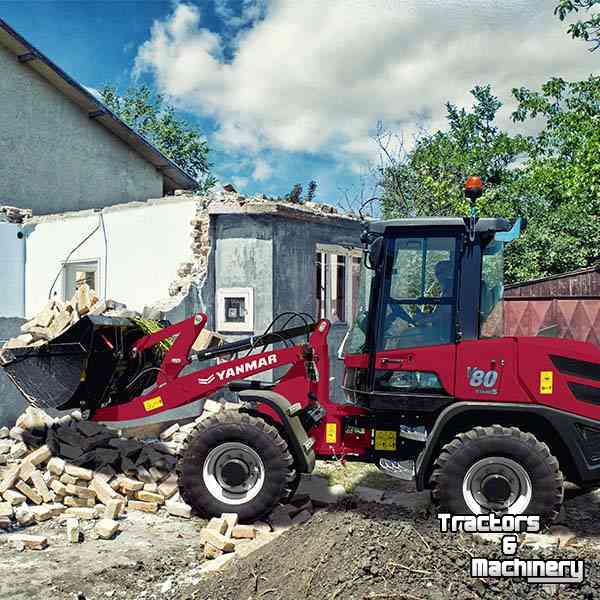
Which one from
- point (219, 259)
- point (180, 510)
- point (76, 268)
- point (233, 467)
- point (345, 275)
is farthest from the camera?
point (76, 268)

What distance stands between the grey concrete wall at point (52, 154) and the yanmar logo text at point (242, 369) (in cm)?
1082

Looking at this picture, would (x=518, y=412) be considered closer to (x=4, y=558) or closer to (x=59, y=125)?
(x=4, y=558)

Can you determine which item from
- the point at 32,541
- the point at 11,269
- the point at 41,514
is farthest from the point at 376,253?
the point at 11,269

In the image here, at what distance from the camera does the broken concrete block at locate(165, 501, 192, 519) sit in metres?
6.66

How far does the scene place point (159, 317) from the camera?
9.30 meters

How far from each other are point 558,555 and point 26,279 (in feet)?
37.6

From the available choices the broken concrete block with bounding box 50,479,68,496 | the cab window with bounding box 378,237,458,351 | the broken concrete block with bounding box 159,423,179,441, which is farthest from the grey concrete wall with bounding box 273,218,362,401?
the broken concrete block with bounding box 50,479,68,496

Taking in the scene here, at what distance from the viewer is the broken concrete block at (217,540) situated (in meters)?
5.66

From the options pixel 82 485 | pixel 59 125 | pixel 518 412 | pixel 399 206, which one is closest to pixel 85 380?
pixel 82 485

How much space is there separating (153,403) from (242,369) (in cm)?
99

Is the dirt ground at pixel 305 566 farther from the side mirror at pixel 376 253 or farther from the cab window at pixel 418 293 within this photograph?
the side mirror at pixel 376 253

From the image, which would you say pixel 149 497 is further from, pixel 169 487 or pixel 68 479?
pixel 68 479

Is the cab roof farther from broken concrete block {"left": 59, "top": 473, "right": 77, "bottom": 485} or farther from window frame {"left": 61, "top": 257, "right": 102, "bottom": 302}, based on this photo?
window frame {"left": 61, "top": 257, "right": 102, "bottom": 302}

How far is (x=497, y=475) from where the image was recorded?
582 cm
